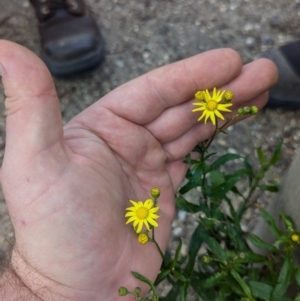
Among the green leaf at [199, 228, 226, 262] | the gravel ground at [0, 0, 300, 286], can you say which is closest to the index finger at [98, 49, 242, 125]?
the green leaf at [199, 228, 226, 262]

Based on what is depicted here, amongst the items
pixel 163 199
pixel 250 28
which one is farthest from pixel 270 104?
pixel 163 199

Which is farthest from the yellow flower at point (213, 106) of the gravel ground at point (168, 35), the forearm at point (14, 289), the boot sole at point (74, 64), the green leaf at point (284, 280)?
the boot sole at point (74, 64)

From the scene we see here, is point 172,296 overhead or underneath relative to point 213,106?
underneath

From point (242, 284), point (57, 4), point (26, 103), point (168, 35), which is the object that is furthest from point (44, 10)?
point (242, 284)

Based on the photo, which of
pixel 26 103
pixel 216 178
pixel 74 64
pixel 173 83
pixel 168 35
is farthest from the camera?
pixel 168 35

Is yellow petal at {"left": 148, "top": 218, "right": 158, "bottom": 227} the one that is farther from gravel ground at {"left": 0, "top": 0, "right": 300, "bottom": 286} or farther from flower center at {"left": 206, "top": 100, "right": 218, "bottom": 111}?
gravel ground at {"left": 0, "top": 0, "right": 300, "bottom": 286}

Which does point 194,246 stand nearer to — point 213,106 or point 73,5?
point 213,106

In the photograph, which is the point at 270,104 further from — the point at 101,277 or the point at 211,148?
the point at 101,277
